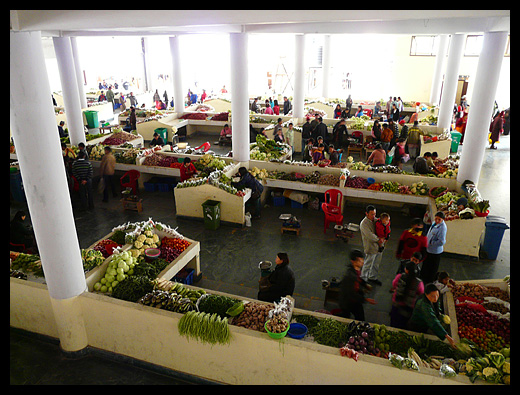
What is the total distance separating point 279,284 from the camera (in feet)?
20.1

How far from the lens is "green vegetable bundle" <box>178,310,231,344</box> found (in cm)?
522

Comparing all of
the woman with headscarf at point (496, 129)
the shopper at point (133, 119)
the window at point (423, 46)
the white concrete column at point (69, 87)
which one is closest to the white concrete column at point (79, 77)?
the shopper at point (133, 119)

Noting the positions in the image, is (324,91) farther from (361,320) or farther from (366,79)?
(361,320)

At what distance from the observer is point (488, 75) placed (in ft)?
29.8

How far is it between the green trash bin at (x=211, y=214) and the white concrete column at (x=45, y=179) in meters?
4.06

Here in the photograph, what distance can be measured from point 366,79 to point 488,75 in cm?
2177

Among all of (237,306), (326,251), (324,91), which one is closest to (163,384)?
(237,306)

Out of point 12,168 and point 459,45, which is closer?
point 12,168

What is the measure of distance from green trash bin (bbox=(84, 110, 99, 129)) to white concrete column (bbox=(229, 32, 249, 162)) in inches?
416

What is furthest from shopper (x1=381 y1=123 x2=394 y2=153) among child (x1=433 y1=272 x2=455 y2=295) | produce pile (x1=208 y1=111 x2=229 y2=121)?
child (x1=433 y1=272 x2=455 y2=295)

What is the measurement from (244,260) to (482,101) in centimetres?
663

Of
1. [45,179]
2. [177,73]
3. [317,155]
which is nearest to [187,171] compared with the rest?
[317,155]

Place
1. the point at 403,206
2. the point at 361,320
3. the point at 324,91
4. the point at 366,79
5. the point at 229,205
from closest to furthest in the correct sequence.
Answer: the point at 361,320 → the point at 229,205 → the point at 403,206 → the point at 324,91 → the point at 366,79
